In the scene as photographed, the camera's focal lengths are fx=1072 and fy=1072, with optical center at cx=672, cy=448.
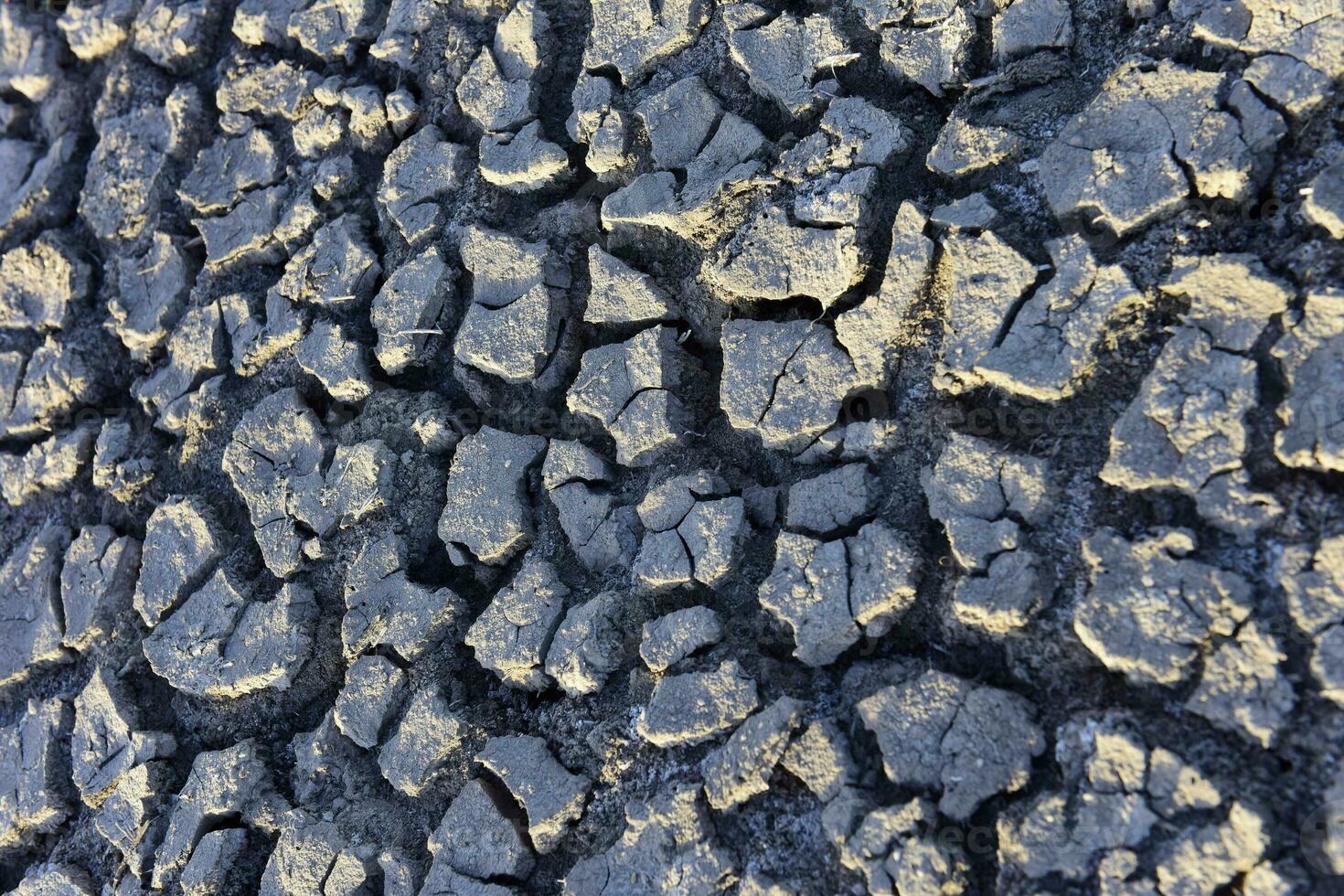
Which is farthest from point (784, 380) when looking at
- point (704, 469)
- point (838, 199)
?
point (838, 199)

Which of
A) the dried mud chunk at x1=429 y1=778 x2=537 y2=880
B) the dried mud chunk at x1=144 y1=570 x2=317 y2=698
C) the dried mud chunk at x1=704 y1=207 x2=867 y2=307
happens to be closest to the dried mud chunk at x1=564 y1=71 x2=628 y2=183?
the dried mud chunk at x1=704 y1=207 x2=867 y2=307

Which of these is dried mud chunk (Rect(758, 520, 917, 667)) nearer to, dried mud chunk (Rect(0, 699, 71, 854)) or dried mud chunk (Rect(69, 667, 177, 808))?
dried mud chunk (Rect(69, 667, 177, 808))

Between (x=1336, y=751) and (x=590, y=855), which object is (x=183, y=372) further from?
(x=1336, y=751)

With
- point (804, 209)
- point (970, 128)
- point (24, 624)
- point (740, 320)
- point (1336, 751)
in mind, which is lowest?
point (24, 624)

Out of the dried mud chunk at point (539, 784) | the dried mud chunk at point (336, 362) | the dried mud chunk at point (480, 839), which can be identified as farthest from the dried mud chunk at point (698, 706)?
the dried mud chunk at point (336, 362)

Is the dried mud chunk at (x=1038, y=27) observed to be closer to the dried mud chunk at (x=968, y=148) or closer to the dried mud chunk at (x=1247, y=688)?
the dried mud chunk at (x=968, y=148)

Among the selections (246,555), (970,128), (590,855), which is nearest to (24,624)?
(246,555)

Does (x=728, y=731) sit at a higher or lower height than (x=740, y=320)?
lower
